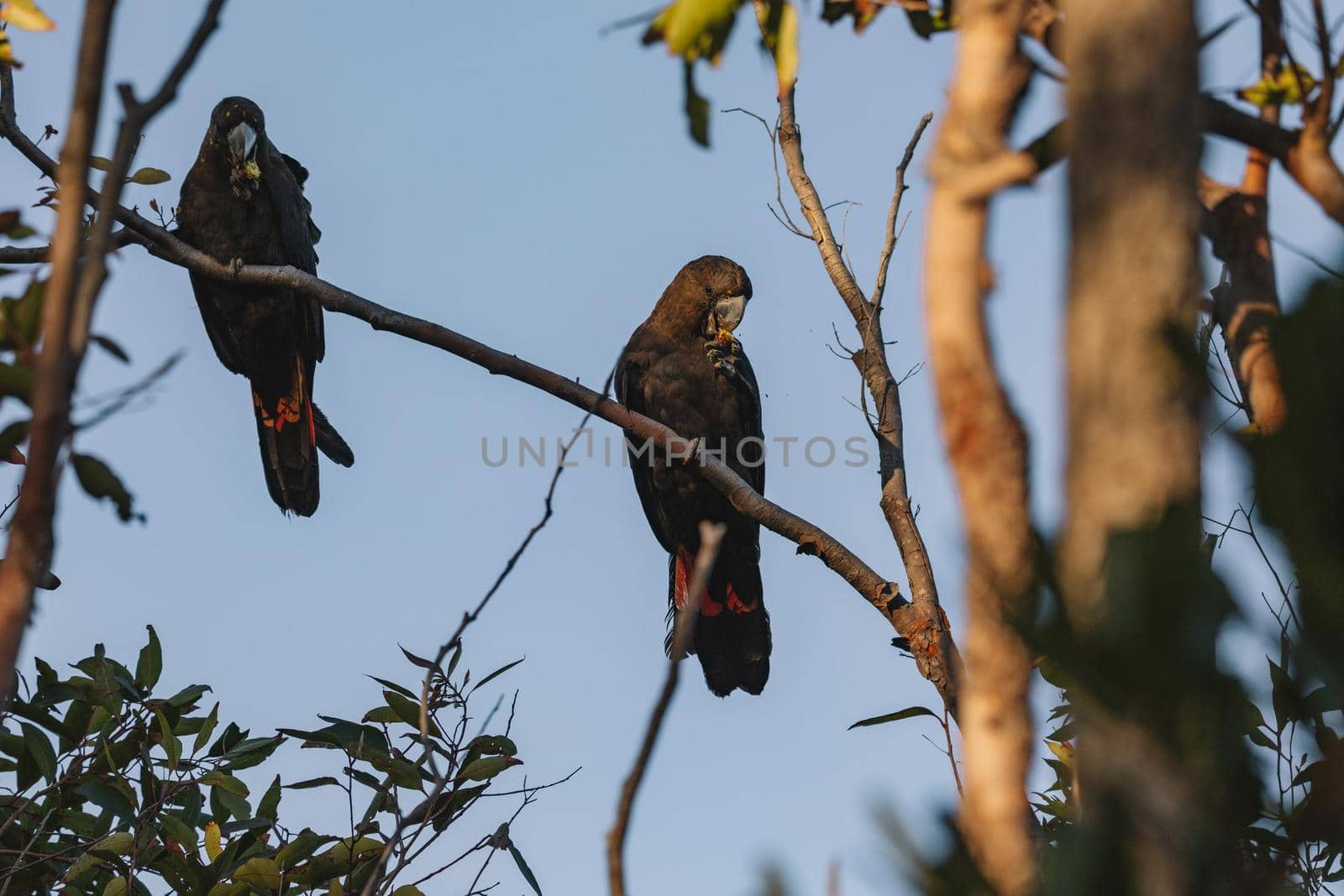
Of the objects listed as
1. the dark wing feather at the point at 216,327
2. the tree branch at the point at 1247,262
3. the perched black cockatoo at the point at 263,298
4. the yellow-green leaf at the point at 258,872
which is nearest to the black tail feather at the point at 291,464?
the perched black cockatoo at the point at 263,298

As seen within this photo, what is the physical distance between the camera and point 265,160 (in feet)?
18.0

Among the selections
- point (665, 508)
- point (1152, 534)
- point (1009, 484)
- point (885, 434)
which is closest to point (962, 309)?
point (1009, 484)

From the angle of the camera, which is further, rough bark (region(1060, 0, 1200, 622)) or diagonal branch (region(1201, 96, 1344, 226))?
diagonal branch (region(1201, 96, 1344, 226))

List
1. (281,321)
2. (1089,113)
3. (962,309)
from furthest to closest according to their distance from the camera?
(281,321), (962,309), (1089,113)

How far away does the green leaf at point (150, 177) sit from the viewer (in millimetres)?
3591

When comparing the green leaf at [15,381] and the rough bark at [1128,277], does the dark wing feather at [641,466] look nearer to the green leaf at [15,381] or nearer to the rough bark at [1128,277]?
the green leaf at [15,381]

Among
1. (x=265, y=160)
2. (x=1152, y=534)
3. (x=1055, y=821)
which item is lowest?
(x=1152, y=534)

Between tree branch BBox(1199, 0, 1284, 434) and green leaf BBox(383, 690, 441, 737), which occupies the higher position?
green leaf BBox(383, 690, 441, 737)

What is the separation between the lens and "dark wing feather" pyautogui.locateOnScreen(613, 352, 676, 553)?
18.0 ft

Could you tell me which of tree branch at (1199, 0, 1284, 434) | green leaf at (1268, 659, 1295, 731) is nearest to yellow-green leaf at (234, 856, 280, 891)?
tree branch at (1199, 0, 1284, 434)

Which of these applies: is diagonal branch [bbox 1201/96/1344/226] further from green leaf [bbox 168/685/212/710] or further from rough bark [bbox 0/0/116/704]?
green leaf [bbox 168/685/212/710]

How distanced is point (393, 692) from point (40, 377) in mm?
2278

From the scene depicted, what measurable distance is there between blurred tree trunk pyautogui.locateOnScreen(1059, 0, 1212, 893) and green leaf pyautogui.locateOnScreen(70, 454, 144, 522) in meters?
1.40

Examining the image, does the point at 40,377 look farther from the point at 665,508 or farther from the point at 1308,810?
the point at 665,508
